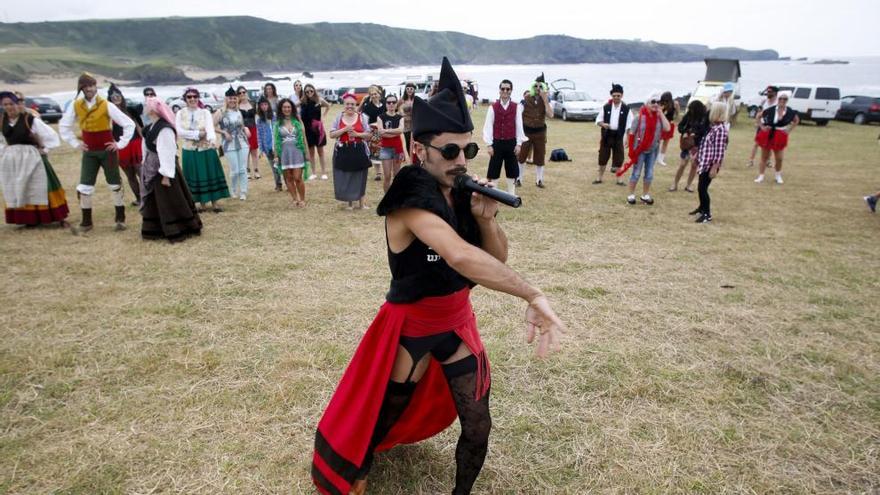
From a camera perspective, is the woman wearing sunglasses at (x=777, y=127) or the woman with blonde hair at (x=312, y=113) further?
the woman wearing sunglasses at (x=777, y=127)

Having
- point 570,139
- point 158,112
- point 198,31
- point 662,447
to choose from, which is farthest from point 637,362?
point 198,31

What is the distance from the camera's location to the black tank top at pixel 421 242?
1.99 m

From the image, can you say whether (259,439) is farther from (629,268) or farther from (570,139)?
(570,139)

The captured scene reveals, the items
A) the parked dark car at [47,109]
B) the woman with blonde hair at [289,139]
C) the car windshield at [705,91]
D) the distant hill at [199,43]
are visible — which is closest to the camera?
the woman with blonde hair at [289,139]

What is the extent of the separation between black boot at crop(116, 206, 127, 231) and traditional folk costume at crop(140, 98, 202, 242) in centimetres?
72

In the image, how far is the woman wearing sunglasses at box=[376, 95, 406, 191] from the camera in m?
8.48

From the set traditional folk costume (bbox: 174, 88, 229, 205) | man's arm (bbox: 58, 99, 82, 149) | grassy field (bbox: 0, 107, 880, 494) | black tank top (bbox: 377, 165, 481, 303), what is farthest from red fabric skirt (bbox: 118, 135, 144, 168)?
black tank top (bbox: 377, 165, 481, 303)

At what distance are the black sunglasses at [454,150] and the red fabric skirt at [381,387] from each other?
0.62 m

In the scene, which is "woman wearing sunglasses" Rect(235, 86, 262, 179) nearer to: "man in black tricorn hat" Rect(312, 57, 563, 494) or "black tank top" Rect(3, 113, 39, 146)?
"black tank top" Rect(3, 113, 39, 146)

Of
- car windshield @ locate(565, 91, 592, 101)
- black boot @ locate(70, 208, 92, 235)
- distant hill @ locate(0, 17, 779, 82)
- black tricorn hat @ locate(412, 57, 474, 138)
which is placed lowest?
black boot @ locate(70, 208, 92, 235)

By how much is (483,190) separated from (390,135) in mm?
6736

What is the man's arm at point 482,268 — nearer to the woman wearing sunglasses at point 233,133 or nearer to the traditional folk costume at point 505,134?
the traditional folk costume at point 505,134

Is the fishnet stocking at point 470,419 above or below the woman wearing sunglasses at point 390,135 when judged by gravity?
below

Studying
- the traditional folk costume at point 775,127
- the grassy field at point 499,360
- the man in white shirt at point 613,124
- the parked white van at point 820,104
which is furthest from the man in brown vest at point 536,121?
the parked white van at point 820,104
